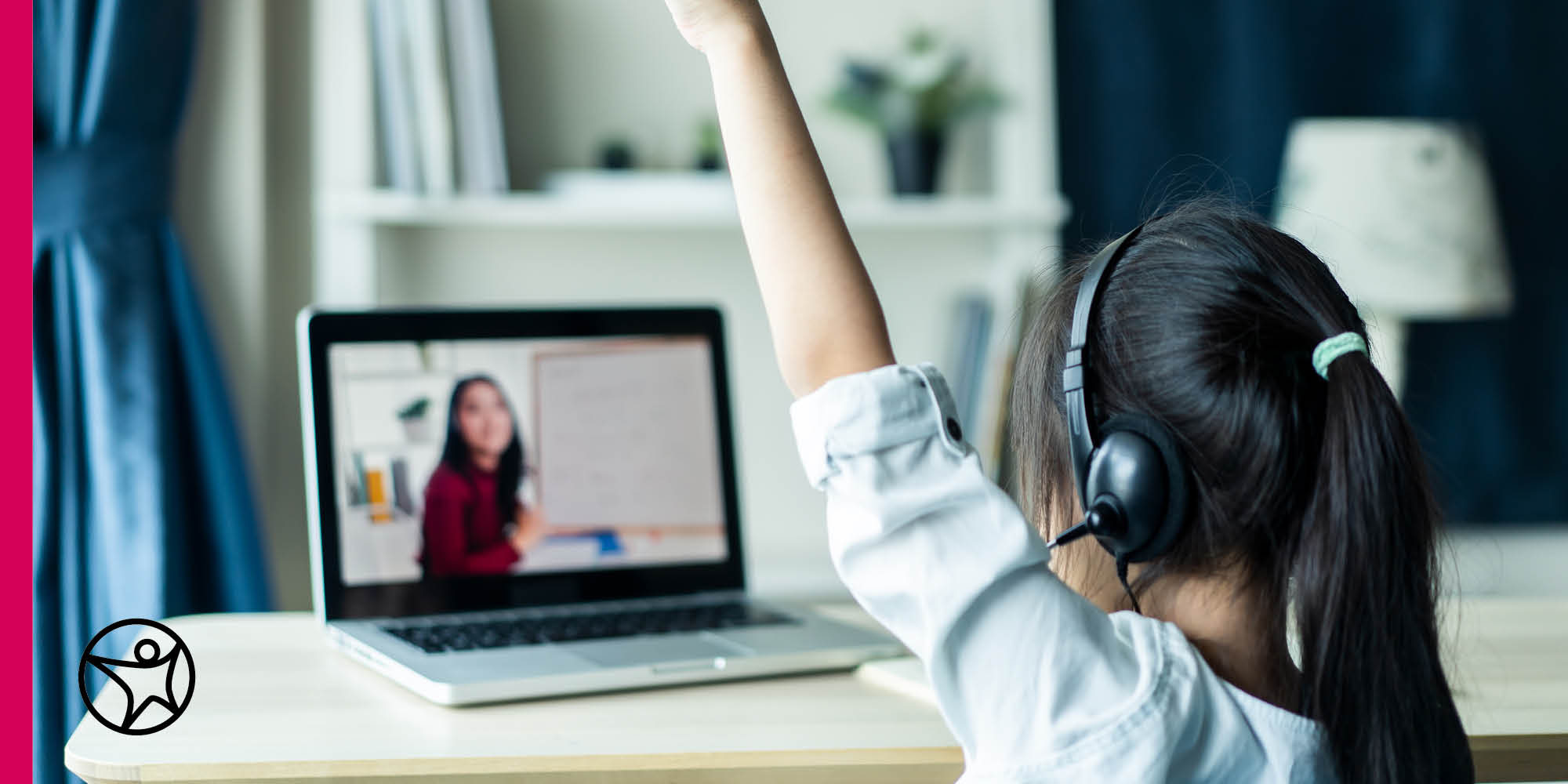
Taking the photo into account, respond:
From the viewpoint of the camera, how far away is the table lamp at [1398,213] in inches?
78.1

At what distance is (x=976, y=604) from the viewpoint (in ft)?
1.97

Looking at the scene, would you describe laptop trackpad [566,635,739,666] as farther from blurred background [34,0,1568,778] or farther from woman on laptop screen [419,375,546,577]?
blurred background [34,0,1568,778]

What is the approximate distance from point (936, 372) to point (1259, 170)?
69.2 inches

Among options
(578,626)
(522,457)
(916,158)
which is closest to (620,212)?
(916,158)

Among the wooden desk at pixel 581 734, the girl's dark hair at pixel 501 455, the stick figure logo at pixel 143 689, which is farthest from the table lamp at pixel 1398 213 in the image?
the stick figure logo at pixel 143 689

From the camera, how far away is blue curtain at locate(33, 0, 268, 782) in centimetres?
167

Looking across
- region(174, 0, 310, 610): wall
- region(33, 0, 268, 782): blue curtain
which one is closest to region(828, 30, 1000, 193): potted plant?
region(174, 0, 310, 610): wall

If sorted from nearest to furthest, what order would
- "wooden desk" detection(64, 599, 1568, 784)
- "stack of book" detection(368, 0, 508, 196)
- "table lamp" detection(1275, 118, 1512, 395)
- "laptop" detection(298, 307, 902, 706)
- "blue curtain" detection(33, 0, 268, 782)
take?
"wooden desk" detection(64, 599, 1568, 784), "laptop" detection(298, 307, 902, 706), "blue curtain" detection(33, 0, 268, 782), "stack of book" detection(368, 0, 508, 196), "table lamp" detection(1275, 118, 1512, 395)

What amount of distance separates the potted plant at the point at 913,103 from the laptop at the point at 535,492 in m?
0.87

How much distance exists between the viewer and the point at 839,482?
61 centimetres

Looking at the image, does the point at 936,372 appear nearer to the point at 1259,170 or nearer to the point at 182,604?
the point at 182,604

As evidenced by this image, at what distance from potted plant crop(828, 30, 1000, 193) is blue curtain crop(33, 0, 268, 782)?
98 centimetres

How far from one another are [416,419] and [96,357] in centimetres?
80

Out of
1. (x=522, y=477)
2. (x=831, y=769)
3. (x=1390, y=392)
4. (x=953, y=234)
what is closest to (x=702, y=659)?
(x=831, y=769)
